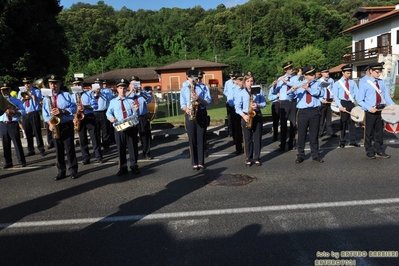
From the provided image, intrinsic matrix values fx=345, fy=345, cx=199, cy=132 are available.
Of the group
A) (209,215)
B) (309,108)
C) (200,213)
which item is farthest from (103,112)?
(209,215)

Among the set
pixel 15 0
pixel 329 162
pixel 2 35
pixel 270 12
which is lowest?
pixel 329 162

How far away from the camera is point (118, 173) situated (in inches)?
299

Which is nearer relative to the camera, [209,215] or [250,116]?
[209,215]

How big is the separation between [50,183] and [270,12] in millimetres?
75498

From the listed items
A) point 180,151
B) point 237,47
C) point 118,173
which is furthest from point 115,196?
point 237,47

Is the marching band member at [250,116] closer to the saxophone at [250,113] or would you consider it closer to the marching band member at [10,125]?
the saxophone at [250,113]

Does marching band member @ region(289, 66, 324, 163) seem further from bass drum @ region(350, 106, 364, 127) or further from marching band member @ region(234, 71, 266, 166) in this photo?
bass drum @ region(350, 106, 364, 127)

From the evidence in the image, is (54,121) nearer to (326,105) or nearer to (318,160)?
(318,160)

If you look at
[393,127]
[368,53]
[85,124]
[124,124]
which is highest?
[368,53]

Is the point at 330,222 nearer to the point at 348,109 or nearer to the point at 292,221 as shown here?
the point at 292,221

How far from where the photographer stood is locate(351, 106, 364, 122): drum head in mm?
8913

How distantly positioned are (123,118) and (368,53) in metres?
41.9

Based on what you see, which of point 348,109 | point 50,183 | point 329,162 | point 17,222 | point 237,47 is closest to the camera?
point 17,222

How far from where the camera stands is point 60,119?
731cm
